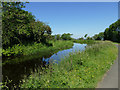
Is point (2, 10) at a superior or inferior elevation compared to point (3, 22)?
superior

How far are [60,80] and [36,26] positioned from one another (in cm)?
1309

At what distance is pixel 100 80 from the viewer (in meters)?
3.84

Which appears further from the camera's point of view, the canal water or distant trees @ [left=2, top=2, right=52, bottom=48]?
distant trees @ [left=2, top=2, right=52, bottom=48]

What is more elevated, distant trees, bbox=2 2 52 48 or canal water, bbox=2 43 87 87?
distant trees, bbox=2 2 52 48

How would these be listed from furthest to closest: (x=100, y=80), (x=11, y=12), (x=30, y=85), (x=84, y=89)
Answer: (x=11, y=12), (x=100, y=80), (x=30, y=85), (x=84, y=89)

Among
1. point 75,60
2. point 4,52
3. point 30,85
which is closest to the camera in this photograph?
point 30,85

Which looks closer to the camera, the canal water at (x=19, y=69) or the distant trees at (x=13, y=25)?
the canal water at (x=19, y=69)

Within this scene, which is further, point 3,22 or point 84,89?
point 3,22

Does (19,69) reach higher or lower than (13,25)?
lower

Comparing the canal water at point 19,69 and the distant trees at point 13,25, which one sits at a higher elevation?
the distant trees at point 13,25

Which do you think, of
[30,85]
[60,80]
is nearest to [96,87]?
[60,80]

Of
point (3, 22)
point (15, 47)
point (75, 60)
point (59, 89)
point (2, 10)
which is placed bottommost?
point (59, 89)

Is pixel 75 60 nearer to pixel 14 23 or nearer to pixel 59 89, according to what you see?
pixel 59 89

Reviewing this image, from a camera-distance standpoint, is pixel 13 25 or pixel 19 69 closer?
pixel 19 69
